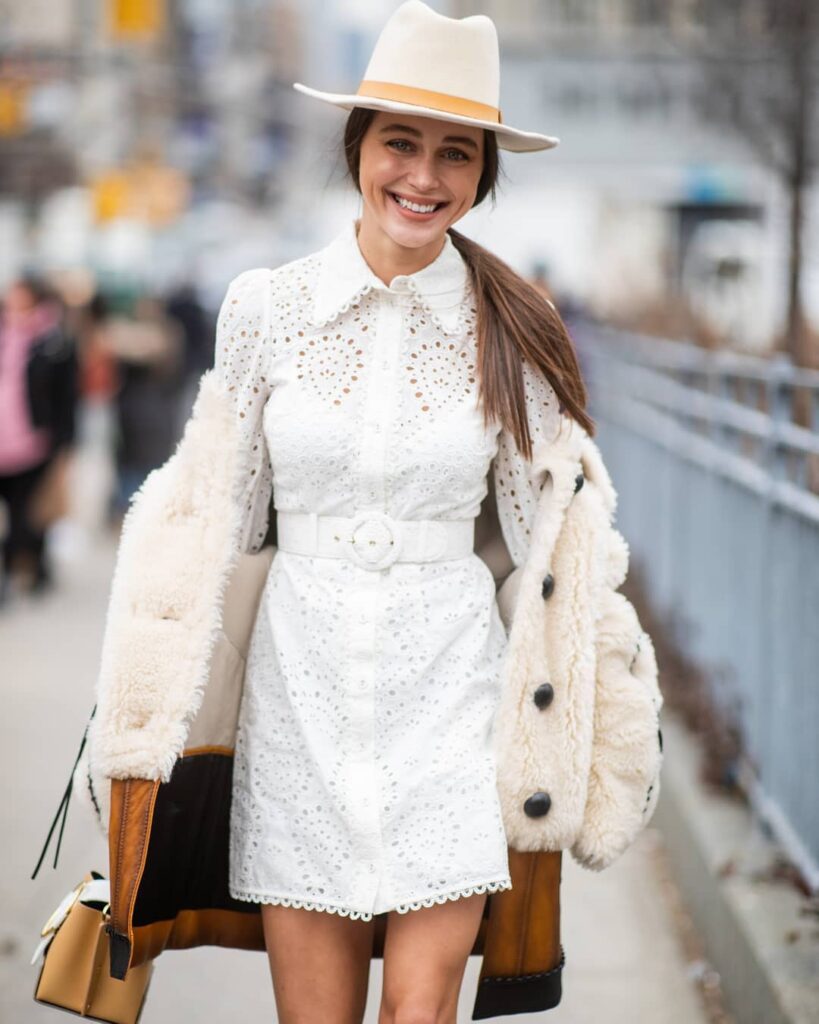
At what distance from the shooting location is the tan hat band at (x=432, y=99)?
2.90 metres

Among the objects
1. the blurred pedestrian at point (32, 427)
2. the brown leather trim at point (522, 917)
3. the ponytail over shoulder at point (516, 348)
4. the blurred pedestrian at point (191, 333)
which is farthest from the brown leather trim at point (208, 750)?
the blurred pedestrian at point (191, 333)

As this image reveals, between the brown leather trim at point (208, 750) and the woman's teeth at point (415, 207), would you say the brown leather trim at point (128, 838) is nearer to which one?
the brown leather trim at point (208, 750)

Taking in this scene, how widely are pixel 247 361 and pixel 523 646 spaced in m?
0.71

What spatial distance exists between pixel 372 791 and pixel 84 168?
35.9m

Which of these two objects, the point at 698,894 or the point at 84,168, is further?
the point at 84,168

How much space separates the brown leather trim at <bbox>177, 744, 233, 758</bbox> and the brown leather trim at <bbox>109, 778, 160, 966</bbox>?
0.59 feet

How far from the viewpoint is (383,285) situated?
3.04 meters

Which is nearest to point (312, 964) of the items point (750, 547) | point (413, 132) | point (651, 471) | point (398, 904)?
point (398, 904)

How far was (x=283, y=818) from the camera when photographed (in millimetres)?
2932

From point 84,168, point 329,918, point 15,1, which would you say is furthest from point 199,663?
point 84,168

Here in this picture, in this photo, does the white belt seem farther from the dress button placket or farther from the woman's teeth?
the woman's teeth

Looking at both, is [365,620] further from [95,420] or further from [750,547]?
[95,420]

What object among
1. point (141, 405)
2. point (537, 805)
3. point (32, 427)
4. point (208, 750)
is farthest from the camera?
point (141, 405)

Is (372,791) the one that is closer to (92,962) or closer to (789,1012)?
(92,962)
